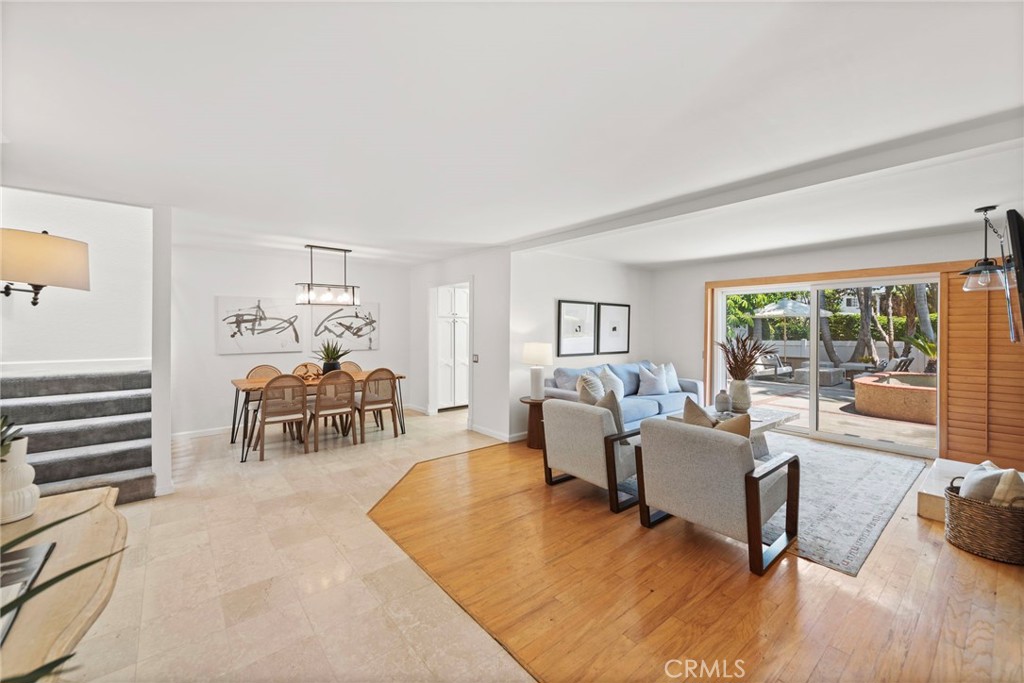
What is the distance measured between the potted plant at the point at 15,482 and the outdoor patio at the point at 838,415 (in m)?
6.70

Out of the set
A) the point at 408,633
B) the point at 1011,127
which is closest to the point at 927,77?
the point at 1011,127

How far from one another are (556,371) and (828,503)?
2.97 meters

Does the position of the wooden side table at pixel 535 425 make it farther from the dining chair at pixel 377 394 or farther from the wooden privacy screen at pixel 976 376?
the wooden privacy screen at pixel 976 376

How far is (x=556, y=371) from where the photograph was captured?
17.7 feet

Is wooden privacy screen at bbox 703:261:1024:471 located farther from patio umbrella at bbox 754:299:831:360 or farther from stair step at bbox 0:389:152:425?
stair step at bbox 0:389:152:425

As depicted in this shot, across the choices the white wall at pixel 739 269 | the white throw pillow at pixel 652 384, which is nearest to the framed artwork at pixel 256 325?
the white throw pillow at pixel 652 384

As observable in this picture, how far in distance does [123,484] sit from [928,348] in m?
7.66

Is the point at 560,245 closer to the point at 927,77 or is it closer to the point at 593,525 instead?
the point at 593,525

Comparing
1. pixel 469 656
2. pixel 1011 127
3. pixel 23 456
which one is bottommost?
pixel 469 656

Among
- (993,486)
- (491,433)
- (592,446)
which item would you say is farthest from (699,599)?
(491,433)

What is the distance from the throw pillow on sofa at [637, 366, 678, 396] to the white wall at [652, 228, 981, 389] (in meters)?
0.91

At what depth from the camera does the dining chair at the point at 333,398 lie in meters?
4.65

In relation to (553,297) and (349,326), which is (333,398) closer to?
(349,326)

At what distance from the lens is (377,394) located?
5199mm
